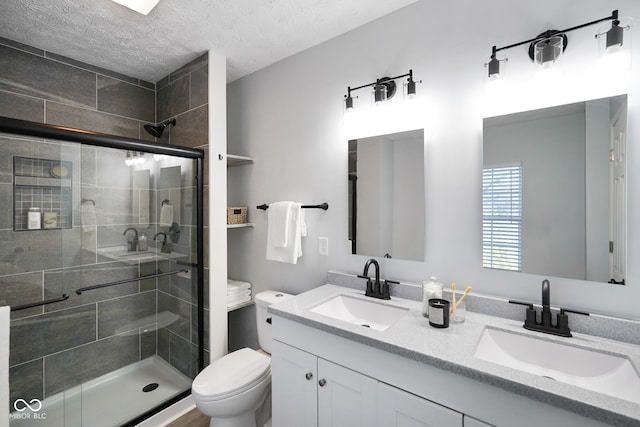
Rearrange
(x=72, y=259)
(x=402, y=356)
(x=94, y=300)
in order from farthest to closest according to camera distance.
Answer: (x=94, y=300)
(x=72, y=259)
(x=402, y=356)

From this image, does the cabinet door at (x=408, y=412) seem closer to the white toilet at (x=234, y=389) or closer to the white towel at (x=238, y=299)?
the white toilet at (x=234, y=389)

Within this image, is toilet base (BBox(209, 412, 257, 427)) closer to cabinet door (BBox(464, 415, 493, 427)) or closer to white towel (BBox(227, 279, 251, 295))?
white towel (BBox(227, 279, 251, 295))

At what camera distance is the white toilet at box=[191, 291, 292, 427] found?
4.74ft

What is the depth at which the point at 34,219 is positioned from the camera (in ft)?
4.69

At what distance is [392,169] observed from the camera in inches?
62.7

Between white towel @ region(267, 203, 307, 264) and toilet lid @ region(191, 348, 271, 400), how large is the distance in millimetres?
623

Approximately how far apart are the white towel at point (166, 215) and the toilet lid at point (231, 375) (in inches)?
37.7

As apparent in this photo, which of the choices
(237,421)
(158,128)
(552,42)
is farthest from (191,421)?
(552,42)

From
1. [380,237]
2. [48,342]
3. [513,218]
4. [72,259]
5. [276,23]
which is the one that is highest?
[276,23]

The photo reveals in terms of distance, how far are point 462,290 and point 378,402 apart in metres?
0.65

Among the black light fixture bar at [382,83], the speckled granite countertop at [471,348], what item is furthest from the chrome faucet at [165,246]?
the black light fixture bar at [382,83]

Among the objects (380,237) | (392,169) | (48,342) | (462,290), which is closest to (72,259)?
(48,342)

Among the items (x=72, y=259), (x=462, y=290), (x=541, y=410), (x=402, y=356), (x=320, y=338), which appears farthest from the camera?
(x=72, y=259)

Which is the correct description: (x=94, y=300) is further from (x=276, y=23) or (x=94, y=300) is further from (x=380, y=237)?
(x=276, y=23)
